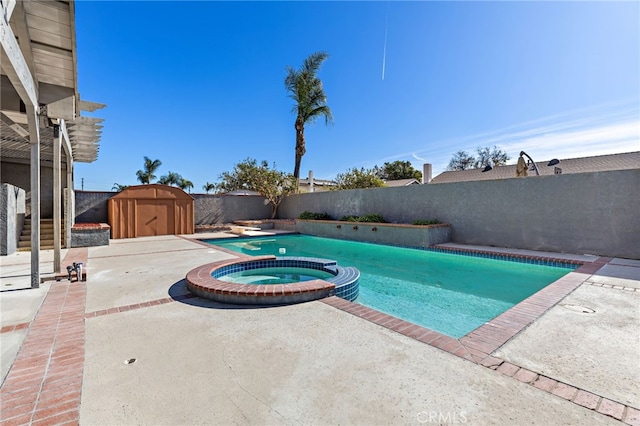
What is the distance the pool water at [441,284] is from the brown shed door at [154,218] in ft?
25.0

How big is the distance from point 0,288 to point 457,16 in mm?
15256

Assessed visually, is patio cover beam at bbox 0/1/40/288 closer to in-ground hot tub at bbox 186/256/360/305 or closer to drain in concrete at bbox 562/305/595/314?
in-ground hot tub at bbox 186/256/360/305

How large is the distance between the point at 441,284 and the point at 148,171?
51.7 metres

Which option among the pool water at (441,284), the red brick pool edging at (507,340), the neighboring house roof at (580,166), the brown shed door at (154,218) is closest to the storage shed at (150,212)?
the brown shed door at (154,218)

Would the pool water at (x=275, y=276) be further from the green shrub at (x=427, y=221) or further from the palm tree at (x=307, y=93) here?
the palm tree at (x=307, y=93)

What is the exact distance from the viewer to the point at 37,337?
322 centimetres

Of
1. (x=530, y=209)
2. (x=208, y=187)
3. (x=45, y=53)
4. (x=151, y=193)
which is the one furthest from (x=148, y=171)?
(x=530, y=209)

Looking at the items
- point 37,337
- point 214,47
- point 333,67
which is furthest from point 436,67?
point 37,337

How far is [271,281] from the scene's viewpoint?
6.64 meters

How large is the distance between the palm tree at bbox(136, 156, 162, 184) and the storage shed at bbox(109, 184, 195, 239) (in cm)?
3655

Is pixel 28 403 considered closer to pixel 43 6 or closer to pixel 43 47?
pixel 43 6

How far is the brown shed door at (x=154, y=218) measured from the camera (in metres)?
14.9

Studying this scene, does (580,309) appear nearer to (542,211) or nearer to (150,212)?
(542,211)

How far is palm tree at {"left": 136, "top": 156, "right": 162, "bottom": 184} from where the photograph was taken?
1831 inches
